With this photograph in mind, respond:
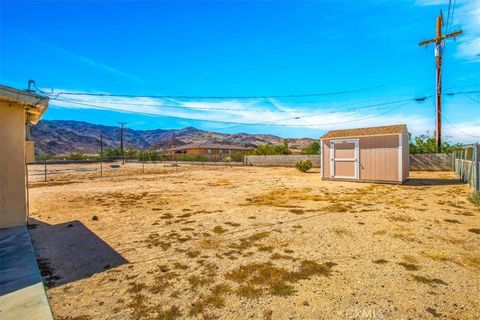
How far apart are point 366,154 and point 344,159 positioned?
3.47ft

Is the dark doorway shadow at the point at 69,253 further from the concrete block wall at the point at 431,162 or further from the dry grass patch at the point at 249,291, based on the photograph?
the concrete block wall at the point at 431,162

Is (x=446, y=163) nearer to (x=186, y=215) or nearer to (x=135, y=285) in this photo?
(x=186, y=215)

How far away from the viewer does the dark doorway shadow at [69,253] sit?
334 centimetres

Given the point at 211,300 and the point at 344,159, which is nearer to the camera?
the point at 211,300

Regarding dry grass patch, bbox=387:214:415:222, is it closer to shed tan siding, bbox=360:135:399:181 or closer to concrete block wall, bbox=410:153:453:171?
shed tan siding, bbox=360:135:399:181

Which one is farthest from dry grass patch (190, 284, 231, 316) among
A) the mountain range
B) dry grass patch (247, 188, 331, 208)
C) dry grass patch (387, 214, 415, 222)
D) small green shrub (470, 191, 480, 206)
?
the mountain range

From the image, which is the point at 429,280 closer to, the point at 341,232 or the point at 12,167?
the point at 341,232

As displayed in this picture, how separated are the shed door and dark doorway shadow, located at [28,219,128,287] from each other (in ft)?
37.5

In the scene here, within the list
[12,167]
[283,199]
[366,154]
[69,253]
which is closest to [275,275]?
[69,253]

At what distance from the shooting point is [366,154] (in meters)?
12.5

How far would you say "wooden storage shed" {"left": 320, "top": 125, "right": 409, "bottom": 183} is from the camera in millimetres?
11781

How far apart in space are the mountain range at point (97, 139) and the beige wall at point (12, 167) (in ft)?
230

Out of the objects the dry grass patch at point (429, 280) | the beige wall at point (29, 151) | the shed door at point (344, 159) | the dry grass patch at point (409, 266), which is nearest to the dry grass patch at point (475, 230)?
the dry grass patch at point (409, 266)

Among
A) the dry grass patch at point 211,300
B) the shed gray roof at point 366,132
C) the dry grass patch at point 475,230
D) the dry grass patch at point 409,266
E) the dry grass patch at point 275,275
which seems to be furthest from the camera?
the shed gray roof at point 366,132
